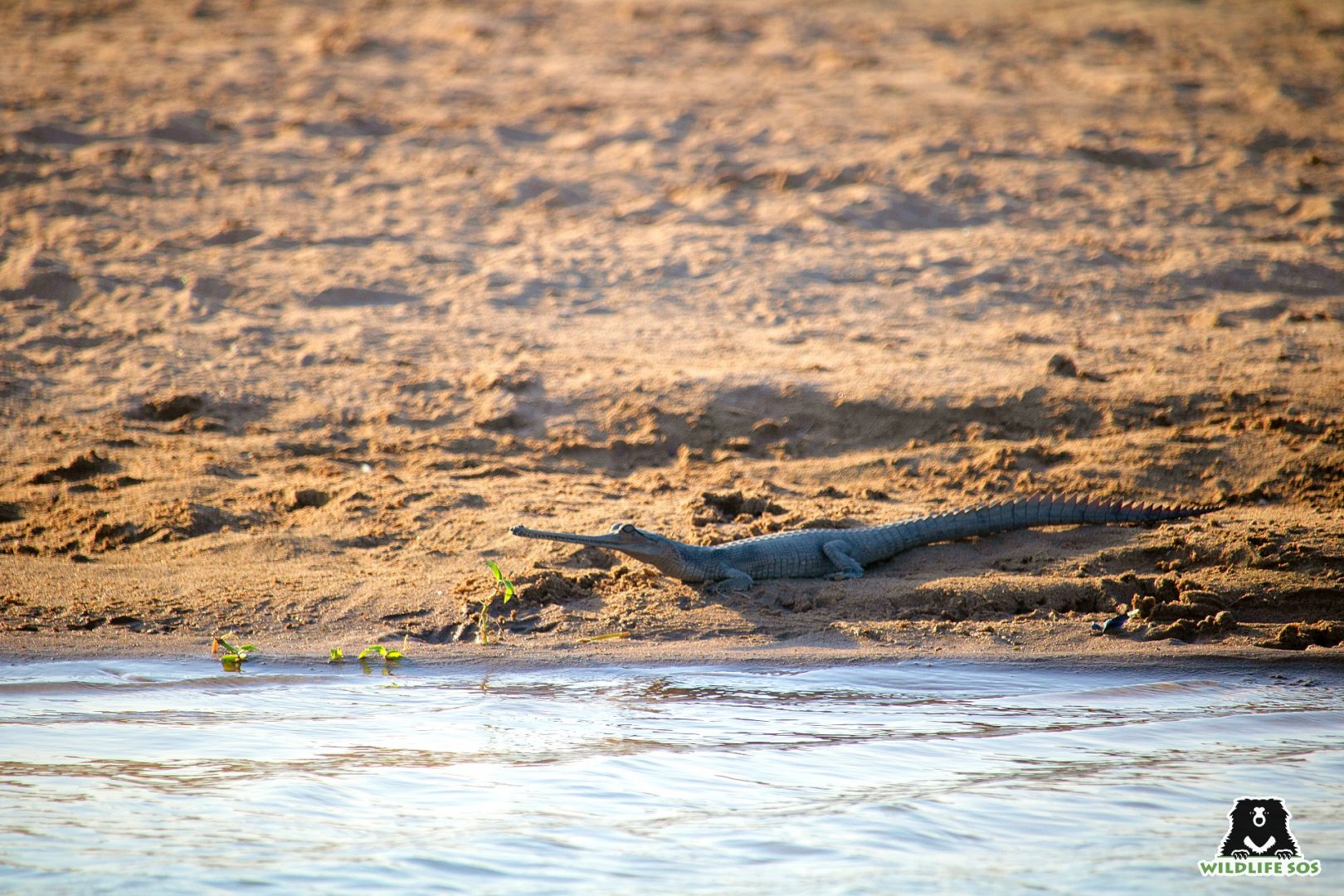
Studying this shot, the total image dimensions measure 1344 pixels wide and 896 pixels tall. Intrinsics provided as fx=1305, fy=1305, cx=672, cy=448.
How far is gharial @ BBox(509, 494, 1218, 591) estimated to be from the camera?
17.8ft

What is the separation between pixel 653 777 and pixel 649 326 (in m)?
4.54

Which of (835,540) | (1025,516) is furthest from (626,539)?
(1025,516)

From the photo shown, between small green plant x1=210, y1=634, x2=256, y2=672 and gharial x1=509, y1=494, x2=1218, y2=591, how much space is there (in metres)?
1.14

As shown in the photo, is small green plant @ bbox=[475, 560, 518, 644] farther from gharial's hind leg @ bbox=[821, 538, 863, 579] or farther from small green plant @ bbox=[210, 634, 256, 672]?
gharial's hind leg @ bbox=[821, 538, 863, 579]

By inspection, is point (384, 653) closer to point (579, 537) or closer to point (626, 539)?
point (579, 537)

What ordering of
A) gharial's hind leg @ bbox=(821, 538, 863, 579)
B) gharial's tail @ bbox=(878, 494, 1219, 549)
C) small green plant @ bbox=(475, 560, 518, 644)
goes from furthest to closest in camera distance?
1. gharial's tail @ bbox=(878, 494, 1219, 549)
2. gharial's hind leg @ bbox=(821, 538, 863, 579)
3. small green plant @ bbox=(475, 560, 518, 644)

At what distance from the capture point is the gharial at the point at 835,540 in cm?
543

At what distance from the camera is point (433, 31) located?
13.6 meters

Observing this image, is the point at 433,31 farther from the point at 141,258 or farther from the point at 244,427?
the point at 244,427

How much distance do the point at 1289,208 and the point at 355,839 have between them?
868 cm

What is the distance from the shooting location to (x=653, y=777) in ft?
13.6

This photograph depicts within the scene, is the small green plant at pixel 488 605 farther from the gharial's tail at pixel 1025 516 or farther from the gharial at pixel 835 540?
the gharial's tail at pixel 1025 516
